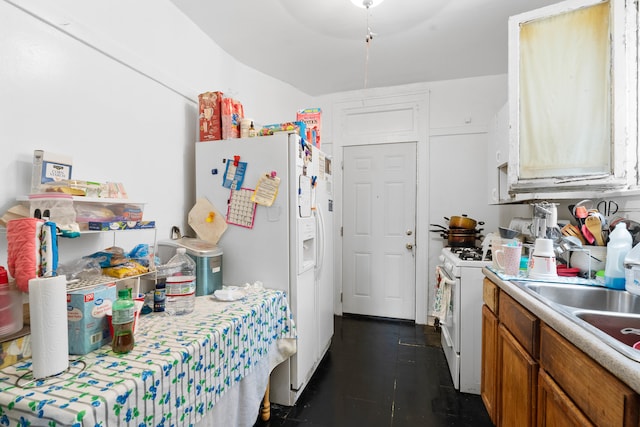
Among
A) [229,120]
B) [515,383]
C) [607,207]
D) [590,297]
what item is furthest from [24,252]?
[607,207]

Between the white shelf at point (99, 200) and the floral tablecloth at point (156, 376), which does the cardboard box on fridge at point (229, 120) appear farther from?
the floral tablecloth at point (156, 376)

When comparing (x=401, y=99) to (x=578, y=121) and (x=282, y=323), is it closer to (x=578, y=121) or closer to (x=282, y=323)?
(x=578, y=121)

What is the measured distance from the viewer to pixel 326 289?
2.53 meters

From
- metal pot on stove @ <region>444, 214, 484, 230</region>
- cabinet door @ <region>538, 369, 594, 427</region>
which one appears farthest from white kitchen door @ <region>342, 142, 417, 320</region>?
cabinet door @ <region>538, 369, 594, 427</region>

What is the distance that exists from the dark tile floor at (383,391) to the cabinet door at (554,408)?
0.87 m

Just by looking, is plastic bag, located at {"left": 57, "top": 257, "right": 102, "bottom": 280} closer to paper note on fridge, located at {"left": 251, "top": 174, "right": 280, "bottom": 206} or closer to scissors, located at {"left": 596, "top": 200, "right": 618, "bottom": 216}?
paper note on fridge, located at {"left": 251, "top": 174, "right": 280, "bottom": 206}

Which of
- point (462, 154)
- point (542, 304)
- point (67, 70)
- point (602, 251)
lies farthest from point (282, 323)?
point (462, 154)

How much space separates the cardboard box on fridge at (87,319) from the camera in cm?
99

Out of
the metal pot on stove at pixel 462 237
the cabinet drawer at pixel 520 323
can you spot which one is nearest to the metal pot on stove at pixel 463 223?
the metal pot on stove at pixel 462 237

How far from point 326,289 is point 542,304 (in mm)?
1626

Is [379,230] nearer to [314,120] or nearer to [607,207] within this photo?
[314,120]

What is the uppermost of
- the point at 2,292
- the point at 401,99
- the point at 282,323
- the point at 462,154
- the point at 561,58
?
the point at 401,99

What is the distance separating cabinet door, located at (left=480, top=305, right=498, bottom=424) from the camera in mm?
1616

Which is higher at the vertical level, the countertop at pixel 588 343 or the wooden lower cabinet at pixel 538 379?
the countertop at pixel 588 343
